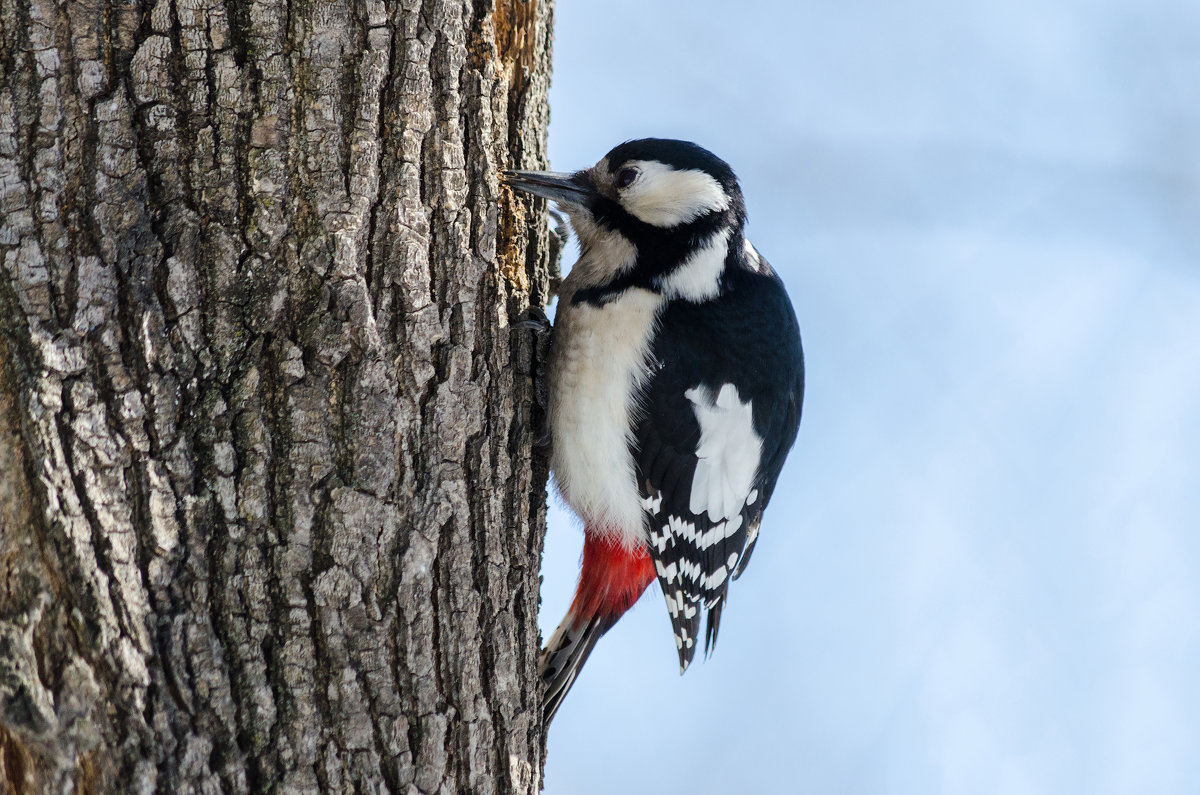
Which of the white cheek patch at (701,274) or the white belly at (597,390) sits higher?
the white cheek patch at (701,274)

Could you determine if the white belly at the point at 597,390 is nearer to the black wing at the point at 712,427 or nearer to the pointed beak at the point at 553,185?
the black wing at the point at 712,427

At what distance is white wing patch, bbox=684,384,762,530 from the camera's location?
2473 mm

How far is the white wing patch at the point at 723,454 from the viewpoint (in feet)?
8.11

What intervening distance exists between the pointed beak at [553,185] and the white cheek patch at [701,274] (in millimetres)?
296

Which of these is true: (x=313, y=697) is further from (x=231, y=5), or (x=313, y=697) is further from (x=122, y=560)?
(x=231, y=5)

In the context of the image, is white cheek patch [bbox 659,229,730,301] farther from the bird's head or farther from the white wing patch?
the white wing patch

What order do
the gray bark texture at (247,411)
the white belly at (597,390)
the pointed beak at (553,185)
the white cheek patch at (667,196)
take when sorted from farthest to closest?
the white cheek patch at (667,196), the white belly at (597,390), the pointed beak at (553,185), the gray bark texture at (247,411)

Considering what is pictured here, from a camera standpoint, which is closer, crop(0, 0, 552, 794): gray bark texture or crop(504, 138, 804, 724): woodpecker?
crop(0, 0, 552, 794): gray bark texture

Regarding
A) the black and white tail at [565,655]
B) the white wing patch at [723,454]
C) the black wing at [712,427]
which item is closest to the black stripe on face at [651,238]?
the black wing at [712,427]

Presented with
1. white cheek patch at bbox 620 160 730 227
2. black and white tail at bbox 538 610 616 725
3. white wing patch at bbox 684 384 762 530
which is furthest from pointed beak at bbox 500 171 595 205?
black and white tail at bbox 538 610 616 725

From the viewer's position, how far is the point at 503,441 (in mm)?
1992

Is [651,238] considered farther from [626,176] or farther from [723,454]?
[723,454]

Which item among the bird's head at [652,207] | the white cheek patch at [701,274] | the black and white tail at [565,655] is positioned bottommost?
the black and white tail at [565,655]

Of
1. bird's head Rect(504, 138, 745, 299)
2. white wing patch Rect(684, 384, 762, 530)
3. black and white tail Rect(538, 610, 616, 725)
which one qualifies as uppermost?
bird's head Rect(504, 138, 745, 299)
